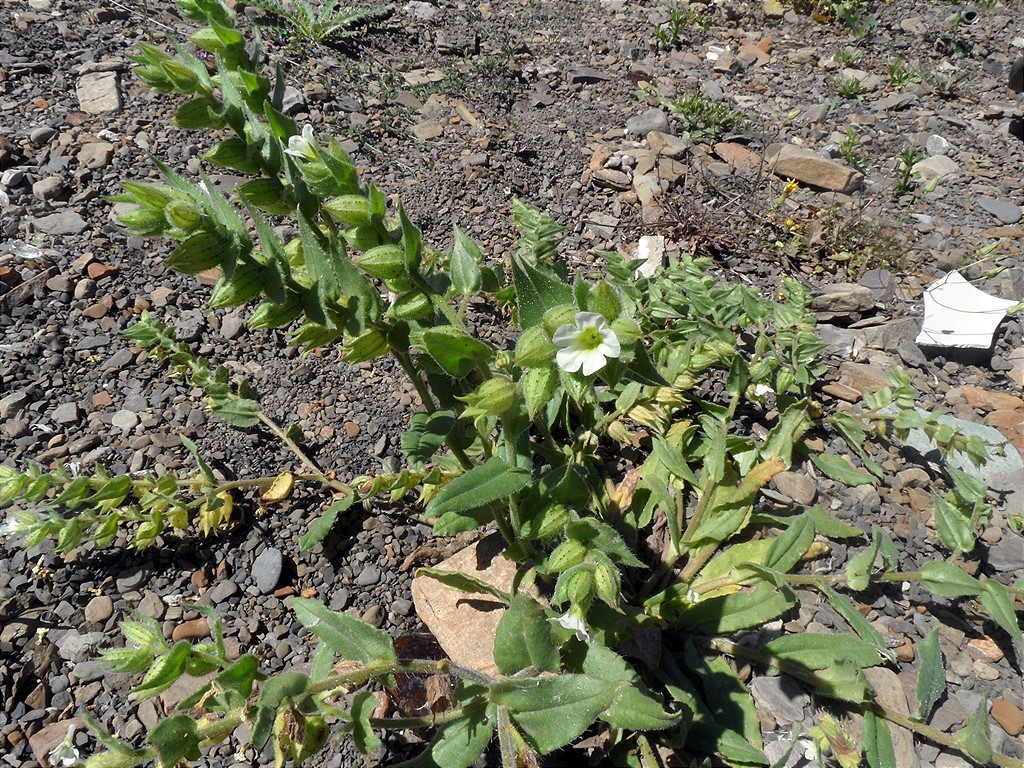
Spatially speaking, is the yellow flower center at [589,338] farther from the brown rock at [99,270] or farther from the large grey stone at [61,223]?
the large grey stone at [61,223]

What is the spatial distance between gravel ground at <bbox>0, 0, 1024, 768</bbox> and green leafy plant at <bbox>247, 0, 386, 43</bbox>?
0.12 meters

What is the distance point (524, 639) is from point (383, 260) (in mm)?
1043

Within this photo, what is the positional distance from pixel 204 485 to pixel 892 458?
2.83 meters

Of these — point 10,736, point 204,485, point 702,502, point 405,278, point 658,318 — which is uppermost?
point 405,278

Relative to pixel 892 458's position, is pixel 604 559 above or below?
above

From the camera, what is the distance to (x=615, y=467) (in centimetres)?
308

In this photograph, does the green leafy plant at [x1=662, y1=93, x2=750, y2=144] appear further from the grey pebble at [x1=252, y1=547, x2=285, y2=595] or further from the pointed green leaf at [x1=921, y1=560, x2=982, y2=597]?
the grey pebble at [x1=252, y1=547, x2=285, y2=595]

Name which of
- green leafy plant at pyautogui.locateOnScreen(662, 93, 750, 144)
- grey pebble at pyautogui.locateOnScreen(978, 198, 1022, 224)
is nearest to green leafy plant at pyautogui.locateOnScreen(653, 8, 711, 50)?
green leafy plant at pyautogui.locateOnScreen(662, 93, 750, 144)

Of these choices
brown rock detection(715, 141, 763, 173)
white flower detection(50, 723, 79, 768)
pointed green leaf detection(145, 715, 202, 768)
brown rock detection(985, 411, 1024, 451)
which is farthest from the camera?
brown rock detection(715, 141, 763, 173)

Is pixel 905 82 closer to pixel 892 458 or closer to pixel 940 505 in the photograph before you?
pixel 892 458

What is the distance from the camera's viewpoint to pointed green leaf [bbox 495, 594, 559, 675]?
183 cm

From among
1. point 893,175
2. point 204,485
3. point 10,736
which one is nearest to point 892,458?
point 893,175

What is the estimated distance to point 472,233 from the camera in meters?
3.83

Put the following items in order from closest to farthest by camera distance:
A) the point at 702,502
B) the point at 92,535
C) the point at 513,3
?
the point at 92,535
the point at 702,502
the point at 513,3
